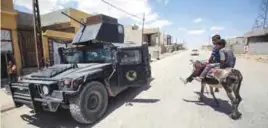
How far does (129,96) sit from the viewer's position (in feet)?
21.7

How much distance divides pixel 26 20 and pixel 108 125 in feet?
50.1

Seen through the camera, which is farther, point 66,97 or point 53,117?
point 53,117

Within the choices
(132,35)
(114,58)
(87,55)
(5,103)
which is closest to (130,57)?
(114,58)

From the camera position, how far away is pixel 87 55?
6.13m

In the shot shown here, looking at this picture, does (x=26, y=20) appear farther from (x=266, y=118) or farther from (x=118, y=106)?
(x=266, y=118)

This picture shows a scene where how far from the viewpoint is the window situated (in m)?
5.54

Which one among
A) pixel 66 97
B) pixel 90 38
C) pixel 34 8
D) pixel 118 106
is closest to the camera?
pixel 66 97

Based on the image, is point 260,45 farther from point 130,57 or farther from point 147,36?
point 130,57

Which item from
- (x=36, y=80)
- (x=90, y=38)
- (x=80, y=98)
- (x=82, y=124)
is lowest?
(x=82, y=124)

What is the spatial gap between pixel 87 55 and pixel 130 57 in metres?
1.55

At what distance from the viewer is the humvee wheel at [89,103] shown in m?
4.09

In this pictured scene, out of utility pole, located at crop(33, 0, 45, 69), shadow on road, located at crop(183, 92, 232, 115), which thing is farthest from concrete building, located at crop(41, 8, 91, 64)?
shadow on road, located at crop(183, 92, 232, 115)

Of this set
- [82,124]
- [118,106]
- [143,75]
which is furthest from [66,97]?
[143,75]

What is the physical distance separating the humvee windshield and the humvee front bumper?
2043 millimetres
